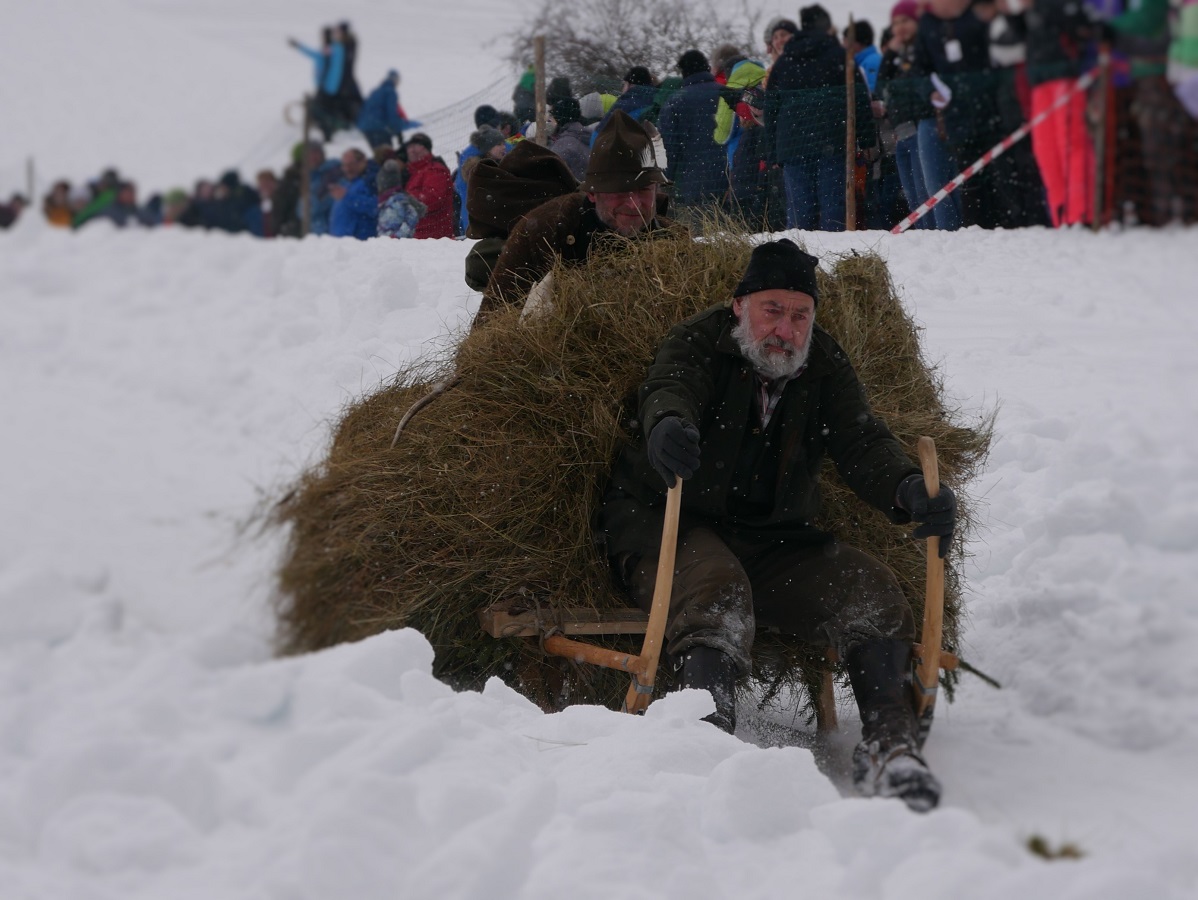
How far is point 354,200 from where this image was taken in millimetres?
4324

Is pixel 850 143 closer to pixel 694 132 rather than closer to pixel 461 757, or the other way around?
pixel 694 132

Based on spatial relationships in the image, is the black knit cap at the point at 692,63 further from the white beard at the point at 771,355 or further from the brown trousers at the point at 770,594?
the brown trousers at the point at 770,594

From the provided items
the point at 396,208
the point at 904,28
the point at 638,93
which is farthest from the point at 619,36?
the point at 904,28

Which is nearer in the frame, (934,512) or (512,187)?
(934,512)

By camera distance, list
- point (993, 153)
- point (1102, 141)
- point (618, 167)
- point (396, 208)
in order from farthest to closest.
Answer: point (396, 208) → point (993, 153) → point (618, 167) → point (1102, 141)

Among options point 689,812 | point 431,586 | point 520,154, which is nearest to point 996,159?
point 520,154

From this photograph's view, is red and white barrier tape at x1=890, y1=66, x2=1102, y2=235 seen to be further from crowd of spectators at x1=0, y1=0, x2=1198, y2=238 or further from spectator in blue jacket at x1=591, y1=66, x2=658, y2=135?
spectator in blue jacket at x1=591, y1=66, x2=658, y2=135

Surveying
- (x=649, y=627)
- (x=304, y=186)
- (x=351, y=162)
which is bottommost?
(x=649, y=627)

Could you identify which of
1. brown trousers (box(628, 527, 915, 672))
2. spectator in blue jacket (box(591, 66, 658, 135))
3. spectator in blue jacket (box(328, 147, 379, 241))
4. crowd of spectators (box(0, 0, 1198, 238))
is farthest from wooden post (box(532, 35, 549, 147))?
brown trousers (box(628, 527, 915, 672))

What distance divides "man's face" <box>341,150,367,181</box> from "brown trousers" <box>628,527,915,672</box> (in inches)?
47.6

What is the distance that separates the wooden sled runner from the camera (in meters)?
2.44

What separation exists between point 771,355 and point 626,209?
1.04 metres

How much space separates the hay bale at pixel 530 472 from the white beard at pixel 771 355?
0.94 ft

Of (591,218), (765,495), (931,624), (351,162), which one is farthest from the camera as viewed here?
(591,218)
